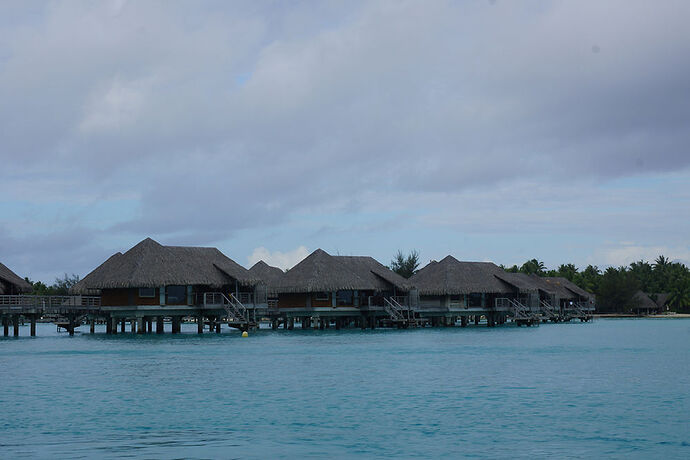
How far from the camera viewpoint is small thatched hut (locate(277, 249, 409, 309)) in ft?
208

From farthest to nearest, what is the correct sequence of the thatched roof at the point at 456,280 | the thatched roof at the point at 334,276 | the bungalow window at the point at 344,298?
the thatched roof at the point at 456,280 → the bungalow window at the point at 344,298 → the thatched roof at the point at 334,276

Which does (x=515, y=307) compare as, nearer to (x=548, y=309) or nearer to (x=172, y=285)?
(x=548, y=309)

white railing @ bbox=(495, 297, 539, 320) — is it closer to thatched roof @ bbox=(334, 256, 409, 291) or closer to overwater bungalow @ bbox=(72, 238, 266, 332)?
thatched roof @ bbox=(334, 256, 409, 291)

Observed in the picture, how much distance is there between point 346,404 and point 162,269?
3444 centimetres

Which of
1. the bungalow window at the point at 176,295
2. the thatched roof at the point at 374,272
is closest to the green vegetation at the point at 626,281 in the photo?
the thatched roof at the point at 374,272

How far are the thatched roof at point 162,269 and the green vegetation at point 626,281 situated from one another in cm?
7378

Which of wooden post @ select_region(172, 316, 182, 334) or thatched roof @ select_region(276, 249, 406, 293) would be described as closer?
wooden post @ select_region(172, 316, 182, 334)

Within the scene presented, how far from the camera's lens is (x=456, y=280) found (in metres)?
72.2

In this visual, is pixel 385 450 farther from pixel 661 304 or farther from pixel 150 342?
pixel 661 304

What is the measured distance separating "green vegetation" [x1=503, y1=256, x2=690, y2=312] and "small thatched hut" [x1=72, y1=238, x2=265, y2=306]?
73.6 meters

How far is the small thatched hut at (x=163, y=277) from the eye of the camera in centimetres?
5500

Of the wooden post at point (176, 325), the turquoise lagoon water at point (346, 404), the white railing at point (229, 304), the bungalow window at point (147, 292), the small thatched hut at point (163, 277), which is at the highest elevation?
the small thatched hut at point (163, 277)

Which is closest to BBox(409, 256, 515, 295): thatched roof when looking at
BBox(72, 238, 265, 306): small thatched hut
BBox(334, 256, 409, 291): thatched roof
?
BBox(334, 256, 409, 291): thatched roof

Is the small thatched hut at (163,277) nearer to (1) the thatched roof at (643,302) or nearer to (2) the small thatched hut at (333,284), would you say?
(2) the small thatched hut at (333,284)
